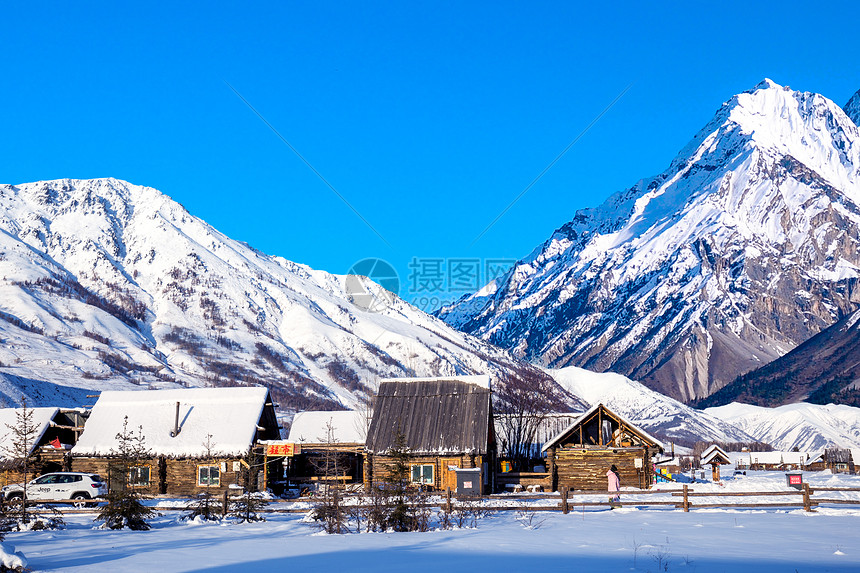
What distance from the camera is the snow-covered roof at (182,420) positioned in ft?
152

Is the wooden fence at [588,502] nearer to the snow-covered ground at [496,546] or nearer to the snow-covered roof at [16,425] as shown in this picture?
the snow-covered ground at [496,546]

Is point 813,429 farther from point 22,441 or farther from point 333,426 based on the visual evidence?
point 22,441

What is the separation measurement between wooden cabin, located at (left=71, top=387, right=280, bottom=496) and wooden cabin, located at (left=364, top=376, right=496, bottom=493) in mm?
6889

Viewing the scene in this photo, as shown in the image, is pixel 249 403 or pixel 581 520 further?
pixel 249 403

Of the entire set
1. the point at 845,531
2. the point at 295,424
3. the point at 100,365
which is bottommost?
the point at 845,531

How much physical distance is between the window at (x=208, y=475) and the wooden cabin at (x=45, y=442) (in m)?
8.15

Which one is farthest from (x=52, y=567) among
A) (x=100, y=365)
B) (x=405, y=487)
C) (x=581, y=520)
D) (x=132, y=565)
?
(x=100, y=365)

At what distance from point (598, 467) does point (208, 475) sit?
2260 cm

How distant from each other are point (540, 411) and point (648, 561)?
181 feet

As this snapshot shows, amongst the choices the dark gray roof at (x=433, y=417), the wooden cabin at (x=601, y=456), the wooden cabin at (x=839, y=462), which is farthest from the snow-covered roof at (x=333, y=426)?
the wooden cabin at (x=839, y=462)

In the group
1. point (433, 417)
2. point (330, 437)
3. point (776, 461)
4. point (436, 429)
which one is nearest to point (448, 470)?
point (436, 429)

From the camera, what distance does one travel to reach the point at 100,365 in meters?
178

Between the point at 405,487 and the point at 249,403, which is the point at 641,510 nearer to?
the point at 405,487

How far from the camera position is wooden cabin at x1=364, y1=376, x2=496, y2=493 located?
4406cm
